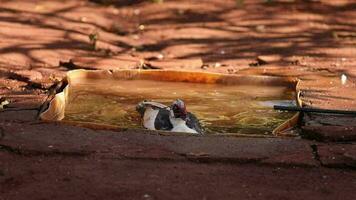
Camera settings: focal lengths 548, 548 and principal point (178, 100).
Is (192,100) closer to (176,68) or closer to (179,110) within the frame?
(176,68)

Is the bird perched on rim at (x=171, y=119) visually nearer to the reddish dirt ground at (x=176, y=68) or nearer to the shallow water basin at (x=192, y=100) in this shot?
the shallow water basin at (x=192, y=100)

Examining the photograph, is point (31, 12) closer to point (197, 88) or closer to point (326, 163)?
point (197, 88)

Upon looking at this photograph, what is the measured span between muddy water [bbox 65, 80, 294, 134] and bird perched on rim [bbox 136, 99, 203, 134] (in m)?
0.30

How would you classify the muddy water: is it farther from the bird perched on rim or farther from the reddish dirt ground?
the reddish dirt ground

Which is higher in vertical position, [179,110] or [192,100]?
[179,110]

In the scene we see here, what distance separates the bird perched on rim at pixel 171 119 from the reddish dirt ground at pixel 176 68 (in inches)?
24.3

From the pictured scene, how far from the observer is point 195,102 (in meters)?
7.40

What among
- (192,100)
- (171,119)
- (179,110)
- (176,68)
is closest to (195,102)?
(192,100)

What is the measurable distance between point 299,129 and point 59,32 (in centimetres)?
691

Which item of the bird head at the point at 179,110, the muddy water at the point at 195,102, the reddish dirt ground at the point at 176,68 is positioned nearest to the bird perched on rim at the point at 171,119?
the bird head at the point at 179,110

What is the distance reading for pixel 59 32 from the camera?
36.3 feet

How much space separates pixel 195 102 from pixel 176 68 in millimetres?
1632

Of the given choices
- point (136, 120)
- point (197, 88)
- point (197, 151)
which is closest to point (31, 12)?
point (197, 88)

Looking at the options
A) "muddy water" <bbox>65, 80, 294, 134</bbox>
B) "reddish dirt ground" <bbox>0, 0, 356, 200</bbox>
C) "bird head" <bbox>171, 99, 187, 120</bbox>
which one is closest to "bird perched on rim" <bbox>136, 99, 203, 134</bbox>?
"bird head" <bbox>171, 99, 187, 120</bbox>
